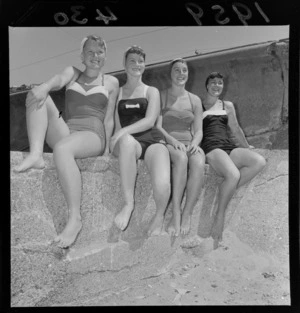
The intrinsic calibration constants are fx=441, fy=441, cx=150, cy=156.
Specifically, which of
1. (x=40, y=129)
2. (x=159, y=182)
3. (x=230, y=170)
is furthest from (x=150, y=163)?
(x=40, y=129)

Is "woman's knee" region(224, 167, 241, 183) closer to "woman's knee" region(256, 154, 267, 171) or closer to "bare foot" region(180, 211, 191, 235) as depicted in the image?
"woman's knee" region(256, 154, 267, 171)

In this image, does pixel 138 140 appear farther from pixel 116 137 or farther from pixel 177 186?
pixel 177 186

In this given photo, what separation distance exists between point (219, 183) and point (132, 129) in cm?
62

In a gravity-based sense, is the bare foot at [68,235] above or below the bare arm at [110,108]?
below

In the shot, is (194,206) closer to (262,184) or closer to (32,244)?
(262,184)

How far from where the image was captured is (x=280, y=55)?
2.72 m

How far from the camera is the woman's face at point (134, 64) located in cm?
268

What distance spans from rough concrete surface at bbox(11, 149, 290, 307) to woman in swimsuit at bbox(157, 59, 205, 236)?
0.24 feet

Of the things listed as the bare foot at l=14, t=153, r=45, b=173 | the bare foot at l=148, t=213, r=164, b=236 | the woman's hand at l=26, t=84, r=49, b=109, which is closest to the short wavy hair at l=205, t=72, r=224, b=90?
the bare foot at l=148, t=213, r=164, b=236

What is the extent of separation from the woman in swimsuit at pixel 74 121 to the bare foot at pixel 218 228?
0.79 meters

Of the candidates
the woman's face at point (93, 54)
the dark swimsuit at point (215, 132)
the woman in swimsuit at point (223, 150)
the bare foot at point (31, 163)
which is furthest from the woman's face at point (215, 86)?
the bare foot at point (31, 163)

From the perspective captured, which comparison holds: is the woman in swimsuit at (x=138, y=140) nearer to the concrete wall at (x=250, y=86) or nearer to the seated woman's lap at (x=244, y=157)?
the concrete wall at (x=250, y=86)

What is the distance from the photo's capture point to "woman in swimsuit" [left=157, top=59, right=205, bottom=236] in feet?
8.56
